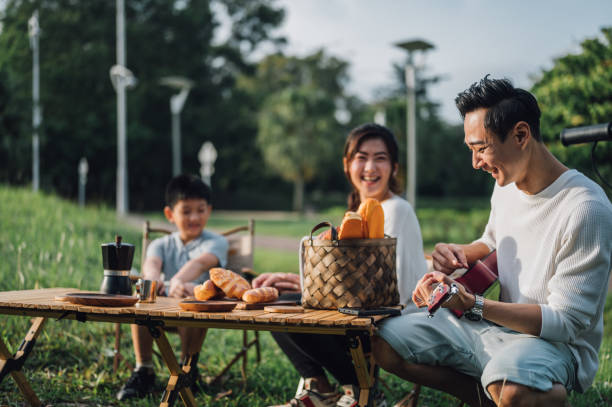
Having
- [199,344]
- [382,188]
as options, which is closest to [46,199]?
[199,344]

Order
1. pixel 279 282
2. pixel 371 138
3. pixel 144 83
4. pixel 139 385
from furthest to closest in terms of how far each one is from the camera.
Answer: pixel 144 83 → pixel 139 385 → pixel 371 138 → pixel 279 282

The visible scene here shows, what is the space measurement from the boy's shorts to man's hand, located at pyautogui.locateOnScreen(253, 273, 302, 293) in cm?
85

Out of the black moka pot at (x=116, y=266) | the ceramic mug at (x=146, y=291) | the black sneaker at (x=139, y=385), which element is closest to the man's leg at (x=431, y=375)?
the ceramic mug at (x=146, y=291)

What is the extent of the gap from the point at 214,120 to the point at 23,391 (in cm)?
3587

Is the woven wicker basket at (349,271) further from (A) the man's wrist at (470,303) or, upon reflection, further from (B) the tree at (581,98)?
(B) the tree at (581,98)

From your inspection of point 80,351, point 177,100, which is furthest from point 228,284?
point 177,100

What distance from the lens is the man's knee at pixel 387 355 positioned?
2596mm

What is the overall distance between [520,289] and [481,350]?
0.95 feet

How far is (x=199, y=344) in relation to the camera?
350 centimetres

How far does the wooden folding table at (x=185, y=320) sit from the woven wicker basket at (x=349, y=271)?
72 mm

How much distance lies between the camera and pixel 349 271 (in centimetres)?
248

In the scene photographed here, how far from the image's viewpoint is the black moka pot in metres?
3.07

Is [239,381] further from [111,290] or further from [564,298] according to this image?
[564,298]

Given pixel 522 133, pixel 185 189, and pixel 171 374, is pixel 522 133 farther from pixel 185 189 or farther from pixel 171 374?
pixel 185 189
